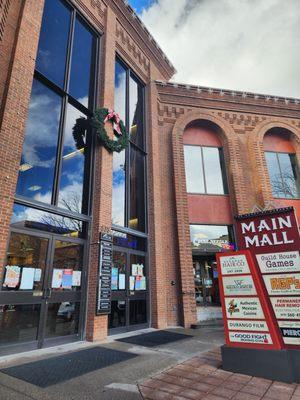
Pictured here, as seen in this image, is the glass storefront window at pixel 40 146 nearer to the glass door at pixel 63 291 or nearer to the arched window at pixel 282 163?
the glass door at pixel 63 291

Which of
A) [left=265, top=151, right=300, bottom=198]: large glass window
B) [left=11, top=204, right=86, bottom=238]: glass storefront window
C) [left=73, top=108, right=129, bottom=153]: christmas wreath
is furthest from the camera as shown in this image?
[left=265, top=151, right=300, bottom=198]: large glass window

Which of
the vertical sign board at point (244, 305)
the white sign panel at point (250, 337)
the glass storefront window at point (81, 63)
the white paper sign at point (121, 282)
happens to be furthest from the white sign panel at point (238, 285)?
the glass storefront window at point (81, 63)

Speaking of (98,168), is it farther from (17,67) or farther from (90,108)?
(17,67)

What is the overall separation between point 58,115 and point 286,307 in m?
7.60

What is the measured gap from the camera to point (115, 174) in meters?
10.2

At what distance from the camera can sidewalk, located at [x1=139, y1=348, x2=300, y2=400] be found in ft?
12.7

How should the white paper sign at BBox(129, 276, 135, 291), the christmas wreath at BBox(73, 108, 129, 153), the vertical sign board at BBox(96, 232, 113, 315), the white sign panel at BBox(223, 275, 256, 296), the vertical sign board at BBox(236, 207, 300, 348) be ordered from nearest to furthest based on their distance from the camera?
1. the vertical sign board at BBox(236, 207, 300, 348)
2. the white sign panel at BBox(223, 275, 256, 296)
3. the vertical sign board at BBox(96, 232, 113, 315)
4. the christmas wreath at BBox(73, 108, 129, 153)
5. the white paper sign at BBox(129, 276, 135, 291)

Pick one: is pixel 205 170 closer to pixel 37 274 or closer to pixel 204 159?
pixel 204 159

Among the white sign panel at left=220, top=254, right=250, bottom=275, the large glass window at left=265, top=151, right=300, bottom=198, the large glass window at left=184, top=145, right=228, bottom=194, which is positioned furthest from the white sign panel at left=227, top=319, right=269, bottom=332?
the large glass window at left=265, top=151, right=300, bottom=198

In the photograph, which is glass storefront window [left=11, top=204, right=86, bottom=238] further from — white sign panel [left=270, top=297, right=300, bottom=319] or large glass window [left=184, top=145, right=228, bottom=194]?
large glass window [left=184, top=145, right=228, bottom=194]

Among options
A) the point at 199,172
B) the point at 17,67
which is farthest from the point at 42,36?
the point at 199,172

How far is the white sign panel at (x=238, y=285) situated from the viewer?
5098 millimetres

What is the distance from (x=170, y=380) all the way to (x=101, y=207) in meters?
5.20

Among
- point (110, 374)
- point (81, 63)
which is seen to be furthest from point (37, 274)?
point (81, 63)
